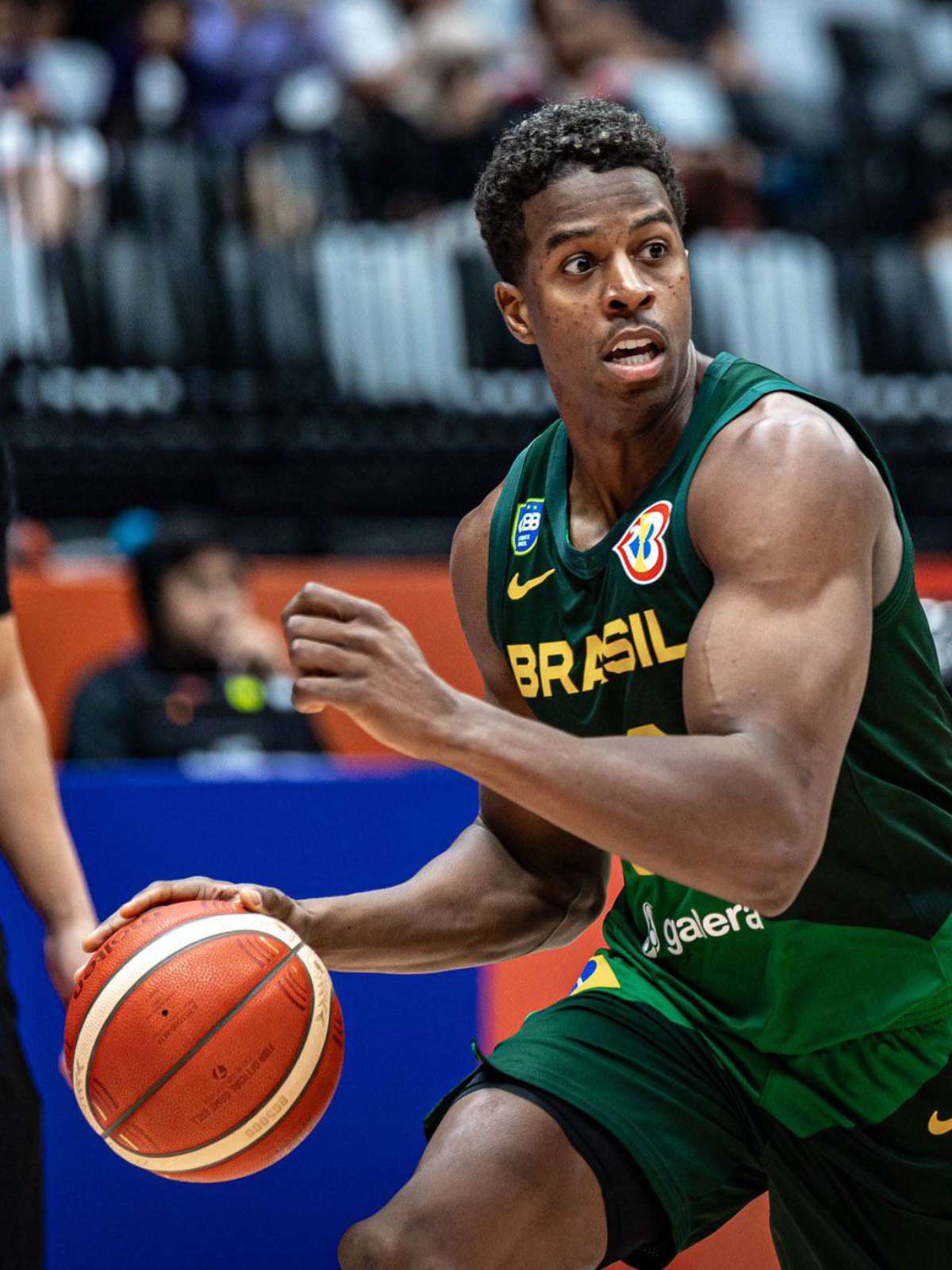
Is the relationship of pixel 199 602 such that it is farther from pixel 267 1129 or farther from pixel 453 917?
pixel 267 1129

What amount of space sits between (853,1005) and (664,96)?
6.89m

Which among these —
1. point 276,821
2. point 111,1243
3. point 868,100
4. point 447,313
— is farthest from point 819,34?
point 111,1243

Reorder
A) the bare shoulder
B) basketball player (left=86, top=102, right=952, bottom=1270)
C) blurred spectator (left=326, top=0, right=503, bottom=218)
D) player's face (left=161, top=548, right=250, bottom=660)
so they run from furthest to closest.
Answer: blurred spectator (left=326, top=0, right=503, bottom=218) → player's face (left=161, top=548, right=250, bottom=660) → basketball player (left=86, top=102, right=952, bottom=1270) → the bare shoulder

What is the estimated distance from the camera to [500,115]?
8375mm

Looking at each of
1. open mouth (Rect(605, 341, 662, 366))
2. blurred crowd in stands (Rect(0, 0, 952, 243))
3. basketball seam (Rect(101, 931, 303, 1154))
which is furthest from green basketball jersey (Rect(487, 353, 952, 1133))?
blurred crowd in stands (Rect(0, 0, 952, 243))

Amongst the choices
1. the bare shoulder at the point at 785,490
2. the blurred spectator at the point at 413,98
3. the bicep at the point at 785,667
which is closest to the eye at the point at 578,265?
the bare shoulder at the point at 785,490

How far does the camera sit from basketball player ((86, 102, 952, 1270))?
8.29ft

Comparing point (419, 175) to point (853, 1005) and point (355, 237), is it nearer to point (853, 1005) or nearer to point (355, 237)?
point (355, 237)

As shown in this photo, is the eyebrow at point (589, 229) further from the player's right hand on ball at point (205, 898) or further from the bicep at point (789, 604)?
the player's right hand on ball at point (205, 898)

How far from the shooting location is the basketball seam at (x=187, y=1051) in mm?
2641

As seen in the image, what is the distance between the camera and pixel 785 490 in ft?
8.01

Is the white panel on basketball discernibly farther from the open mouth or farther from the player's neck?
the open mouth

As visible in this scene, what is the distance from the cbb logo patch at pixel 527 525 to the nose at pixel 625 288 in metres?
0.41

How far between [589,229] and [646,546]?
1.67ft
